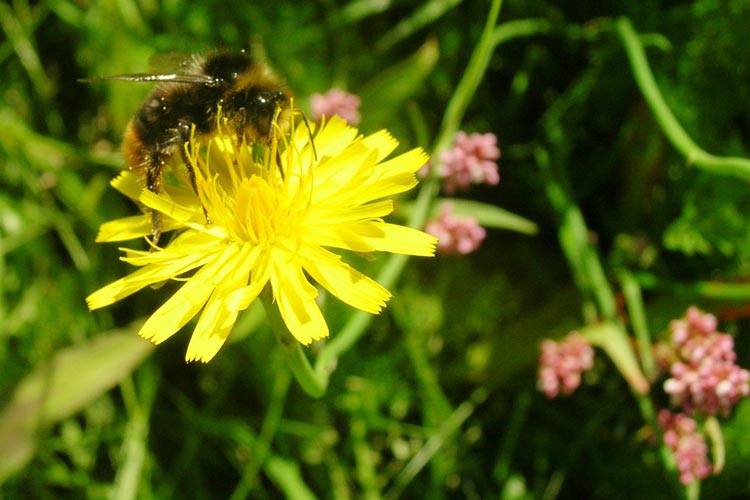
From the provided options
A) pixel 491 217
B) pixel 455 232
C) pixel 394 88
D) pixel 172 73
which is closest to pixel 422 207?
pixel 455 232

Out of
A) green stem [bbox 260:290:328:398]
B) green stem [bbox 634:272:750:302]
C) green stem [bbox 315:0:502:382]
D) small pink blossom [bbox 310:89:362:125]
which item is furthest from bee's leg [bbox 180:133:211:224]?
green stem [bbox 634:272:750:302]

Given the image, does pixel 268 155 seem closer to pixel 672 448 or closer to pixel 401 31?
pixel 401 31

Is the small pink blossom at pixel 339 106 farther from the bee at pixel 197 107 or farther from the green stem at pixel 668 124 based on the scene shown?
the green stem at pixel 668 124

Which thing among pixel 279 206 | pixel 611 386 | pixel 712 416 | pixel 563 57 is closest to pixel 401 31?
pixel 563 57

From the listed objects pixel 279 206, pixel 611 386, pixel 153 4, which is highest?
pixel 153 4

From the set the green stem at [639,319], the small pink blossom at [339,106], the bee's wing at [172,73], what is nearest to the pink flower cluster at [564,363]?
the green stem at [639,319]

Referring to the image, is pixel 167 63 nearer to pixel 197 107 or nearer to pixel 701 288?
pixel 197 107
